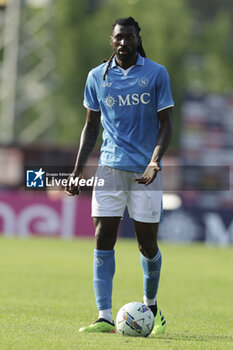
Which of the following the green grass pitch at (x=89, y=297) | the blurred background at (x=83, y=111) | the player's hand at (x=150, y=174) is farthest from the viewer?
the blurred background at (x=83, y=111)

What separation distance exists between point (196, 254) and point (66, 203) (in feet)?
16.2

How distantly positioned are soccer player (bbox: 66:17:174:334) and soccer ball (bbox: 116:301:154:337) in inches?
4.4

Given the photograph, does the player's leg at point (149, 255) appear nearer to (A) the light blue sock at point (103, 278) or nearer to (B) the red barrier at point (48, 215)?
(A) the light blue sock at point (103, 278)

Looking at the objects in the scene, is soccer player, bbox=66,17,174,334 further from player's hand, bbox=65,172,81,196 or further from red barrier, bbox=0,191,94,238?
red barrier, bbox=0,191,94,238

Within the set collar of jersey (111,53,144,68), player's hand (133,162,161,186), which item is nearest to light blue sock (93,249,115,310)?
player's hand (133,162,161,186)

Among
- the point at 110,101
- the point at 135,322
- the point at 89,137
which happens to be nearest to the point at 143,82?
the point at 110,101

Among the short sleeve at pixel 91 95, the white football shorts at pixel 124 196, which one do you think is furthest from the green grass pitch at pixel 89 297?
the short sleeve at pixel 91 95

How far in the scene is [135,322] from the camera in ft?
20.7

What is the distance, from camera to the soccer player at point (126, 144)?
6438 millimetres

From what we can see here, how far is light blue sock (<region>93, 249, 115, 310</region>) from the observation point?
21.1 feet

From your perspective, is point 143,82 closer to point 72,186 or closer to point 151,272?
point 72,186

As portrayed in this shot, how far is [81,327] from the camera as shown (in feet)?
22.0

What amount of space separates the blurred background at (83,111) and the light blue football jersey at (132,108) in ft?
2.30

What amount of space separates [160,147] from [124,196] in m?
0.51
